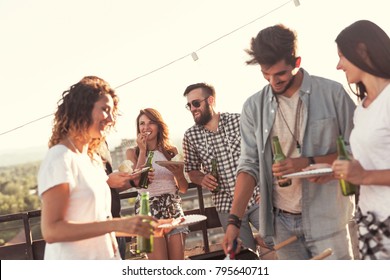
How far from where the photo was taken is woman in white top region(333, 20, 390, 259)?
1870mm

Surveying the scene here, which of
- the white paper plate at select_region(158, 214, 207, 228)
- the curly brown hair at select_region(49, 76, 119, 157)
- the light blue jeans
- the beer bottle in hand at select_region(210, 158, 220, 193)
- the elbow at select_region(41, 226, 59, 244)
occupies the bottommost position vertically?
the light blue jeans

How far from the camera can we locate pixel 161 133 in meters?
3.87

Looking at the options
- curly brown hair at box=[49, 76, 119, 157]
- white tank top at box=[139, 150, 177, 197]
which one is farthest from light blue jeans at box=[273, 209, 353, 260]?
white tank top at box=[139, 150, 177, 197]

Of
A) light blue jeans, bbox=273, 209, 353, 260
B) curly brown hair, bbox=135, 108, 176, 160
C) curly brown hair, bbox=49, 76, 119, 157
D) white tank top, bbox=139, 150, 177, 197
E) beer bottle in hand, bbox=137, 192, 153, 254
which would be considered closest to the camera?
curly brown hair, bbox=49, 76, 119, 157

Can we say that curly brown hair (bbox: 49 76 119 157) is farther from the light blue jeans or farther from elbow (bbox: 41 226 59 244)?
the light blue jeans

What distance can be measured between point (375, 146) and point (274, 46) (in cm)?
59

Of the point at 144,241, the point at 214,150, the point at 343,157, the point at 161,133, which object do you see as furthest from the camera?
the point at 161,133

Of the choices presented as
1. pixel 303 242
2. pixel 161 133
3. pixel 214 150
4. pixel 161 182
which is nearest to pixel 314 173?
pixel 303 242

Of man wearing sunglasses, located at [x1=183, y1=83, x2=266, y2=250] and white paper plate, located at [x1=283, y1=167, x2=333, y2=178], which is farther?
man wearing sunglasses, located at [x1=183, y1=83, x2=266, y2=250]

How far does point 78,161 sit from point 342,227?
105 cm

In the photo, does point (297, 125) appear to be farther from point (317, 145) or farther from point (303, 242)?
point (303, 242)

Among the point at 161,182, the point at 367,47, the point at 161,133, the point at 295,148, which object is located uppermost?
the point at 367,47
